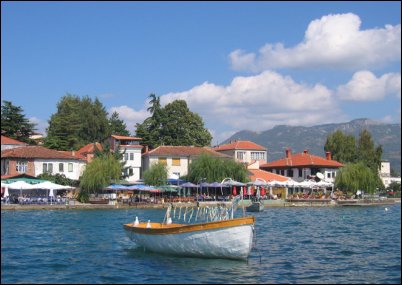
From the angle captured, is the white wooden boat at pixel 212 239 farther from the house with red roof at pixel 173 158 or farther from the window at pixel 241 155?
the window at pixel 241 155

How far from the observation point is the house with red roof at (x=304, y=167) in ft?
294

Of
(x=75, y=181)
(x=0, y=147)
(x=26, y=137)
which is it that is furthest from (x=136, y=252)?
(x=26, y=137)

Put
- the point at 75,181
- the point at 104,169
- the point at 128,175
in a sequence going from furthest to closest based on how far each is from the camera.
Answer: the point at 128,175
the point at 75,181
the point at 104,169

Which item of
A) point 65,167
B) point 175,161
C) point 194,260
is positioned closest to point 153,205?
point 65,167

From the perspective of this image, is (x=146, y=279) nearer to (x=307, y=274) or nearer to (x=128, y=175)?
(x=307, y=274)

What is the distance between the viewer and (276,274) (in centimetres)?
2066

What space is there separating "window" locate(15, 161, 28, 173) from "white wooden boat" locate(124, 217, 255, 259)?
43927mm

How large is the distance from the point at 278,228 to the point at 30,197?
30.0 m

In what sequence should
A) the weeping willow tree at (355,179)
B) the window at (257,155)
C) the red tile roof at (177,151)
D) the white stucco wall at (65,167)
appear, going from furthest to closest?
the window at (257,155) → the weeping willow tree at (355,179) → the red tile roof at (177,151) → the white stucco wall at (65,167)

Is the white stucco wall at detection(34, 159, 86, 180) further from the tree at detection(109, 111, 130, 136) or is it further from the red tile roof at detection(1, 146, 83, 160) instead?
the tree at detection(109, 111, 130, 136)

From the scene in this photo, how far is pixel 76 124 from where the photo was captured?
88.0 m

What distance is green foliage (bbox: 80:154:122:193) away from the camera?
204ft

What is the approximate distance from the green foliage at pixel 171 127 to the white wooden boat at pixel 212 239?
62.6 m

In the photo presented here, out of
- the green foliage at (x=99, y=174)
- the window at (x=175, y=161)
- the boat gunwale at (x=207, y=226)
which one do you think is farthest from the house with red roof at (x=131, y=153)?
the boat gunwale at (x=207, y=226)
